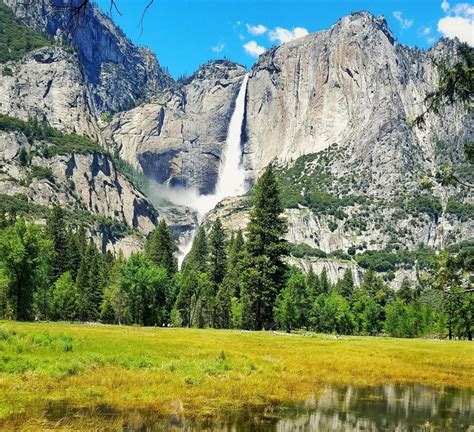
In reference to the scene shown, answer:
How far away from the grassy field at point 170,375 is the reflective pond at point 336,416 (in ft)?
2.02

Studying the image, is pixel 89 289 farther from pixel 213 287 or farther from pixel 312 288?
pixel 312 288

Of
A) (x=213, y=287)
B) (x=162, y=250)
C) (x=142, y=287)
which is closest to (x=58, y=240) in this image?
(x=162, y=250)

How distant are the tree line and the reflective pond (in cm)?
909

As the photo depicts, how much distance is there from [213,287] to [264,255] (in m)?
36.7

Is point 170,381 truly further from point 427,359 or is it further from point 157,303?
point 157,303

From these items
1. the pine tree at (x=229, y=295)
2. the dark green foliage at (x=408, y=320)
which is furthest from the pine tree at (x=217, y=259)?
the dark green foliage at (x=408, y=320)

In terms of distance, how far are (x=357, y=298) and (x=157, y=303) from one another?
55.1 m

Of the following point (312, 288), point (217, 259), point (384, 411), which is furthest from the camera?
point (312, 288)

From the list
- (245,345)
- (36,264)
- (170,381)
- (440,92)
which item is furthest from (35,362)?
(36,264)

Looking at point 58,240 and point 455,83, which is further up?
point 58,240

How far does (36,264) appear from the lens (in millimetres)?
54531

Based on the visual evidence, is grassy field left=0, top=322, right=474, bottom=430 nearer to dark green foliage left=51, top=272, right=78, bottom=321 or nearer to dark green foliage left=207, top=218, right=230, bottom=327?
dark green foliage left=51, top=272, right=78, bottom=321

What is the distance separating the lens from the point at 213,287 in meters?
87.4

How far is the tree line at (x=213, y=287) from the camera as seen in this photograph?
5219 cm
